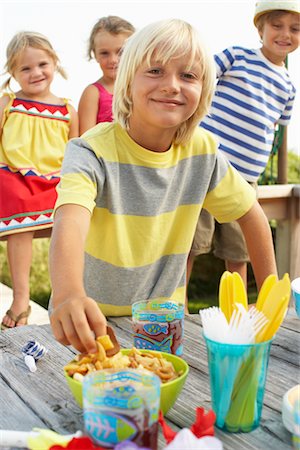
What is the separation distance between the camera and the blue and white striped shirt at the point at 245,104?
2.52 metres

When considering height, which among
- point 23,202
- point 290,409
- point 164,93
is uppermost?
point 164,93

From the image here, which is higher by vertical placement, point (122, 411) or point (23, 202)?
point (122, 411)

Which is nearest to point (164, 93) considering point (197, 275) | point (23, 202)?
point (23, 202)

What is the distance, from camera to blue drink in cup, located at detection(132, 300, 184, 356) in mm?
973

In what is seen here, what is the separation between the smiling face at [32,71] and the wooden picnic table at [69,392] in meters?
1.55

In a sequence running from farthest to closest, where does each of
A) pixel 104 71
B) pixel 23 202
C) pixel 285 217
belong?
pixel 285 217 → pixel 104 71 → pixel 23 202

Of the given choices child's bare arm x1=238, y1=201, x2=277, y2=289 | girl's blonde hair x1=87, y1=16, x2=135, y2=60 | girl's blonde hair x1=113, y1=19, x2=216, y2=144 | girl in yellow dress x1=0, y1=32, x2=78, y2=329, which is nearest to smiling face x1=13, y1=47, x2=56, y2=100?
girl in yellow dress x1=0, y1=32, x2=78, y2=329

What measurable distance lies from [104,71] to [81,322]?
6.68 feet

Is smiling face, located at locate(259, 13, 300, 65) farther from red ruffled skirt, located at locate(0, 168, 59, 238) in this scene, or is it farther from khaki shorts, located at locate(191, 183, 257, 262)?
red ruffled skirt, located at locate(0, 168, 59, 238)

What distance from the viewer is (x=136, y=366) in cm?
77

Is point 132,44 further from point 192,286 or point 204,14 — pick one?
point 192,286

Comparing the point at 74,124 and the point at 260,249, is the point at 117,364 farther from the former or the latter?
the point at 74,124

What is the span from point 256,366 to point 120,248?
25.9 inches

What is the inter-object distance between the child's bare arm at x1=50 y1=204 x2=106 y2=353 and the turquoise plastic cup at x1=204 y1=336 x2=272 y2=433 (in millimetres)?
159
